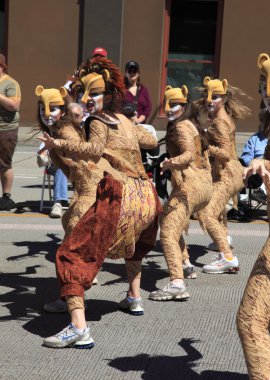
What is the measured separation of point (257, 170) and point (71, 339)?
201 centimetres

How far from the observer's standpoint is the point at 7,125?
11.4 meters

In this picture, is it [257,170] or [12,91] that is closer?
[257,170]

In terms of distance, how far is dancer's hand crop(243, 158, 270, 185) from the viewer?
164 inches

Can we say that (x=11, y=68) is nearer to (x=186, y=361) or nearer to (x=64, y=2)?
(x=64, y=2)

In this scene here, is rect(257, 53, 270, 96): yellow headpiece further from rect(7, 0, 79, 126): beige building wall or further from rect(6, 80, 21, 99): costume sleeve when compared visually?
rect(7, 0, 79, 126): beige building wall

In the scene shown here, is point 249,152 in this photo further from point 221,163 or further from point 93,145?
point 93,145

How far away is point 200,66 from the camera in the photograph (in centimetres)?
1995

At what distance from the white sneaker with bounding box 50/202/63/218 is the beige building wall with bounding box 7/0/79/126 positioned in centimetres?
904

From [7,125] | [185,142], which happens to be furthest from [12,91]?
[185,142]

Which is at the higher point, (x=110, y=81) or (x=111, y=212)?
(x=110, y=81)

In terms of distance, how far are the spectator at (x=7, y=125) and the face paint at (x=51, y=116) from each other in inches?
139

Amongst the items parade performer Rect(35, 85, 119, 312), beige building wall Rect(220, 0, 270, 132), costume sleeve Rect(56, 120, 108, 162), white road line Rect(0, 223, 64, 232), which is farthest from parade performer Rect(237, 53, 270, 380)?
beige building wall Rect(220, 0, 270, 132)

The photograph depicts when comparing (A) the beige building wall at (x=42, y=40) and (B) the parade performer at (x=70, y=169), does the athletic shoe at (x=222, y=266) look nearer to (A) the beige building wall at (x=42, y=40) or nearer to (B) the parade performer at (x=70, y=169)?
(B) the parade performer at (x=70, y=169)

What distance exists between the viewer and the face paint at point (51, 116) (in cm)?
757
